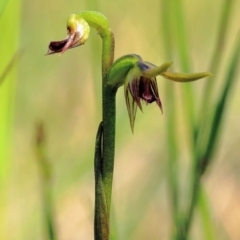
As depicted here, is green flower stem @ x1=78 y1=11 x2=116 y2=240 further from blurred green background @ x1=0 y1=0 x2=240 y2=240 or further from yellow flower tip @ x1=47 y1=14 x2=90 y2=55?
blurred green background @ x1=0 y1=0 x2=240 y2=240

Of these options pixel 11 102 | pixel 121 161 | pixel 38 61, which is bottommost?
pixel 121 161

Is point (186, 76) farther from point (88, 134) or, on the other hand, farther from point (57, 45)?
point (88, 134)

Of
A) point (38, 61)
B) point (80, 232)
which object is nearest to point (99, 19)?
point (80, 232)

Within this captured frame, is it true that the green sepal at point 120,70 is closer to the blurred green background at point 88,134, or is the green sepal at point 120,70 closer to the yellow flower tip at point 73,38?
the yellow flower tip at point 73,38

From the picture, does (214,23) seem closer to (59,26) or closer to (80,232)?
(59,26)

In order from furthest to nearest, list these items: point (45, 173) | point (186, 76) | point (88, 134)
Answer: point (88, 134) < point (45, 173) < point (186, 76)

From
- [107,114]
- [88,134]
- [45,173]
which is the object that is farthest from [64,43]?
[88,134]

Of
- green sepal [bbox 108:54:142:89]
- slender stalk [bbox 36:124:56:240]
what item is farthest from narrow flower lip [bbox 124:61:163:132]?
slender stalk [bbox 36:124:56:240]

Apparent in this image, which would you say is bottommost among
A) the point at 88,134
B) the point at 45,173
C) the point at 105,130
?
the point at 88,134
